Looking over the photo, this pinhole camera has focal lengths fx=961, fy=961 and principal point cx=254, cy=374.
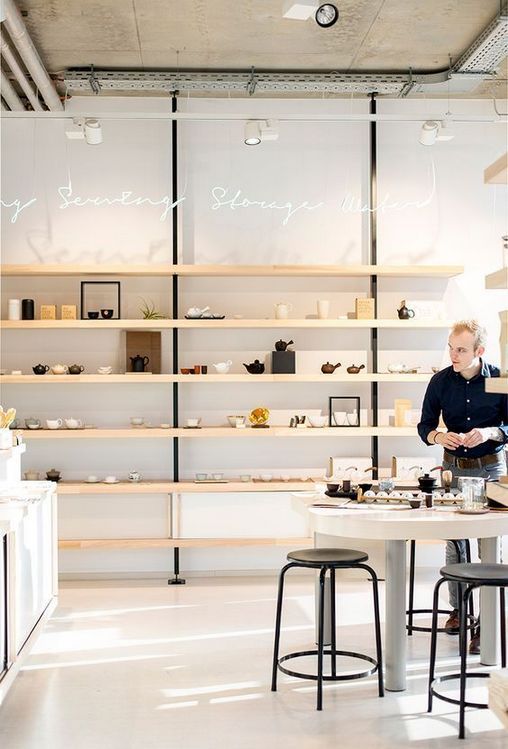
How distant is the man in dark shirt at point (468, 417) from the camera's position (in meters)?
4.98

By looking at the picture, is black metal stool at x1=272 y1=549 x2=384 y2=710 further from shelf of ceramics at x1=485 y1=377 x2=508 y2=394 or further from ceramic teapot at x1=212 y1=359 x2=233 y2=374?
ceramic teapot at x1=212 y1=359 x2=233 y2=374

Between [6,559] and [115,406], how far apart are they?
3069 millimetres

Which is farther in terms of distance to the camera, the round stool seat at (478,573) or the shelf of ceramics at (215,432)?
the shelf of ceramics at (215,432)

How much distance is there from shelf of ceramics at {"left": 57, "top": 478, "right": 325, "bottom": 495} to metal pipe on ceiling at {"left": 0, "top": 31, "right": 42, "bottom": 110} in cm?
269

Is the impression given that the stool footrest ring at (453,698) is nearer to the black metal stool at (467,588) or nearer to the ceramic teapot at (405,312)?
the black metal stool at (467,588)

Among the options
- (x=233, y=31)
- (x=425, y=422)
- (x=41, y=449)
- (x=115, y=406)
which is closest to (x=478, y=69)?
(x=233, y=31)

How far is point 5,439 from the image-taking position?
16.8 feet

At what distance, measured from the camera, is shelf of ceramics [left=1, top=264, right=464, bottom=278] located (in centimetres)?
677

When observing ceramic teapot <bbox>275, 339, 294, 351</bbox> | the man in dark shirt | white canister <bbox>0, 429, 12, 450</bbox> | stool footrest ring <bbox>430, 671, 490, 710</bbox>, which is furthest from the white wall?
stool footrest ring <bbox>430, 671, 490, 710</bbox>

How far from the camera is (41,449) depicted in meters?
7.05

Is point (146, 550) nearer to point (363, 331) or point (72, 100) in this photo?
point (363, 331)

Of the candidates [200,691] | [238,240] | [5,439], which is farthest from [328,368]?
[200,691]

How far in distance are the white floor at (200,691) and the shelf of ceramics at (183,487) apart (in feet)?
2.80

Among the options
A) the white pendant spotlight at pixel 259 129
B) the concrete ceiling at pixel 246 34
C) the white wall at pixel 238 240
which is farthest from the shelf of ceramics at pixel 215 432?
the concrete ceiling at pixel 246 34
